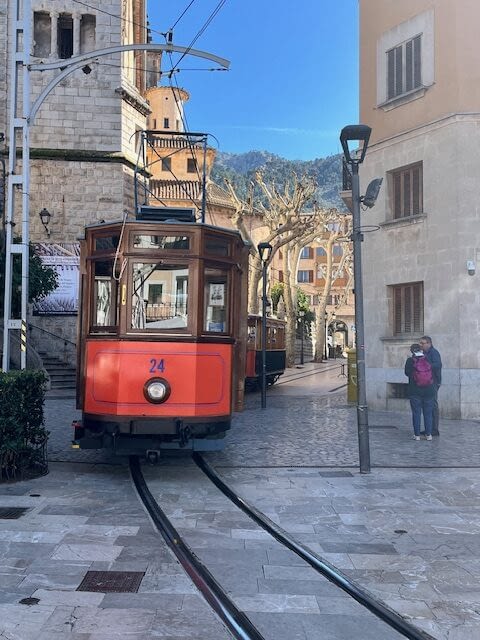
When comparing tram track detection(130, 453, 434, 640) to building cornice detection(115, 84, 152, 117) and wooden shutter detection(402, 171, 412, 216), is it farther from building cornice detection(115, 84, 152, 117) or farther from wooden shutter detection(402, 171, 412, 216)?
building cornice detection(115, 84, 152, 117)

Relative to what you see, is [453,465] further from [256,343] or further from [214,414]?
[256,343]

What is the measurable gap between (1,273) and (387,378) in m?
10.1

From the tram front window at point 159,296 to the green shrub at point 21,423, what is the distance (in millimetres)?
1407

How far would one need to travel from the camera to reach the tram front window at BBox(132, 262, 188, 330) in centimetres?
740

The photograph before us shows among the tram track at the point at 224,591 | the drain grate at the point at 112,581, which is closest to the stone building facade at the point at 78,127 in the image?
the tram track at the point at 224,591

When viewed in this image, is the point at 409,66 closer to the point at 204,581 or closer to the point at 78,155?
the point at 78,155

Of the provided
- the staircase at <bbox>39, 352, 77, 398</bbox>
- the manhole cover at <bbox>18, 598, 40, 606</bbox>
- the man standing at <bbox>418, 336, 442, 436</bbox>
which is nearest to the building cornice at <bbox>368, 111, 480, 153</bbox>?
the man standing at <bbox>418, 336, 442, 436</bbox>

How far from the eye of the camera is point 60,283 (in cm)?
2278

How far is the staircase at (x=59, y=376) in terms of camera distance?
19.7 meters

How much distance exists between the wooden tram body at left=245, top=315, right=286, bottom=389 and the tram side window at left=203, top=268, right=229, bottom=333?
11620mm

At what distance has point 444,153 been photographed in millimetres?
14633

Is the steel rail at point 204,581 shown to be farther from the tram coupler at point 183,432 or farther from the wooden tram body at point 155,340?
the wooden tram body at point 155,340

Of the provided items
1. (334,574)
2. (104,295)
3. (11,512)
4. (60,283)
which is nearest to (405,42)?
(104,295)

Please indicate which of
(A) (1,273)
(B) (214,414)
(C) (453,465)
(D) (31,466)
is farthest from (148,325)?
(A) (1,273)
